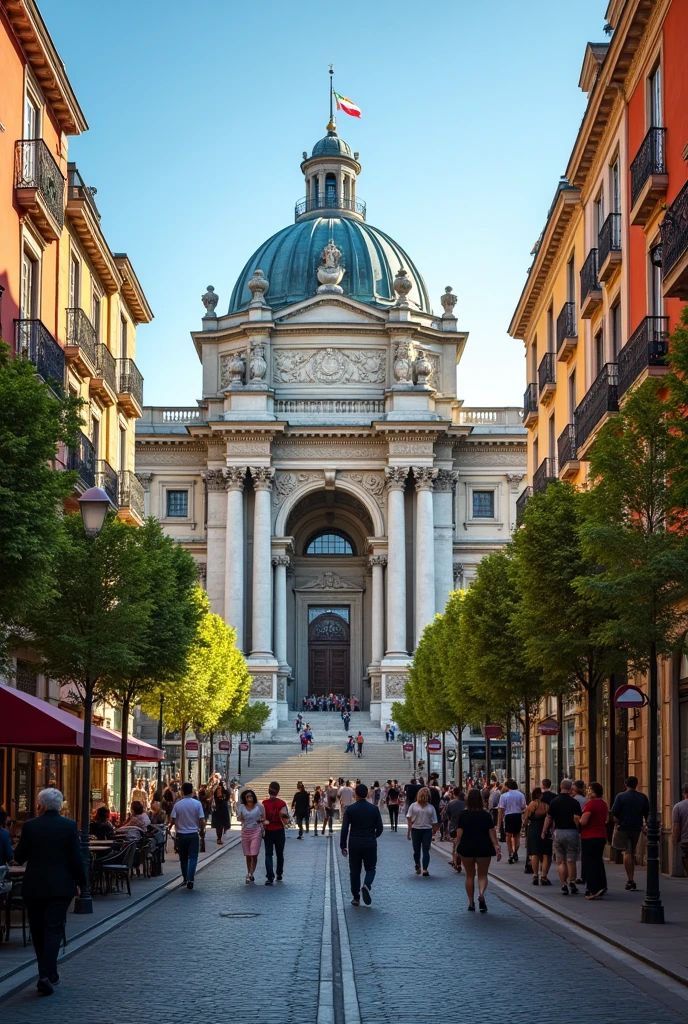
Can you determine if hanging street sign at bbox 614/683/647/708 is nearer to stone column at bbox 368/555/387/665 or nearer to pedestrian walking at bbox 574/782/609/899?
pedestrian walking at bbox 574/782/609/899

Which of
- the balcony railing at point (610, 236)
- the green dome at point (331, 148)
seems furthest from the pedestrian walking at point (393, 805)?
the green dome at point (331, 148)

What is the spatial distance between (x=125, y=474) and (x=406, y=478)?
4086cm

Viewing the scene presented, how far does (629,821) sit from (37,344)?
49.0 ft

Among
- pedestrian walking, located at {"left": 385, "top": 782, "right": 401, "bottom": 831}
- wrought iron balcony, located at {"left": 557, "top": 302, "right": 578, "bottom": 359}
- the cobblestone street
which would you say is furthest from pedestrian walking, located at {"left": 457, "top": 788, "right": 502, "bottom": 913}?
pedestrian walking, located at {"left": 385, "top": 782, "right": 401, "bottom": 831}

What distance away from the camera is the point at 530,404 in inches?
1907

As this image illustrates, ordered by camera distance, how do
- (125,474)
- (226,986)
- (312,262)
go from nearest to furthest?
(226,986) → (125,474) → (312,262)

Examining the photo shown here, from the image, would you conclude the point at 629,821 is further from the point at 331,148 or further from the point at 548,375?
the point at 331,148

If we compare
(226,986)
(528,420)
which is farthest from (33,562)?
(528,420)

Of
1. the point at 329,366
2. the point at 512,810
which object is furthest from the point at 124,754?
the point at 329,366

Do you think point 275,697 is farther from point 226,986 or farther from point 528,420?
point 226,986

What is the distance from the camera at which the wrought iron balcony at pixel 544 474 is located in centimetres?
4345

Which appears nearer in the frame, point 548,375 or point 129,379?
point 548,375

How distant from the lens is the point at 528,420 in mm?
49250

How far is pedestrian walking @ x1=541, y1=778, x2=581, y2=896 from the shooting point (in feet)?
79.2
